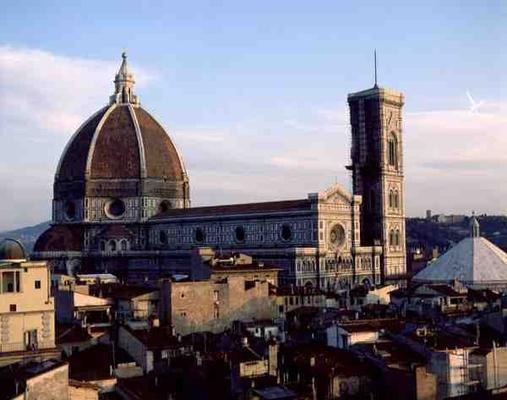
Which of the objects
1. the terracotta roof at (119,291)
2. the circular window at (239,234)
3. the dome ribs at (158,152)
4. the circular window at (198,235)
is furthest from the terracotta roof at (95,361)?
the dome ribs at (158,152)

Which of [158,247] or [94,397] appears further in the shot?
[158,247]

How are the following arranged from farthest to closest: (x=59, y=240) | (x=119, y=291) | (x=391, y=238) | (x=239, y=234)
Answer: (x=59, y=240) < (x=391, y=238) < (x=239, y=234) < (x=119, y=291)

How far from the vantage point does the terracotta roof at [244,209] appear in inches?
3164

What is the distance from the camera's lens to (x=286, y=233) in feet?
263

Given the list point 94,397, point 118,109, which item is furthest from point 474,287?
point 118,109

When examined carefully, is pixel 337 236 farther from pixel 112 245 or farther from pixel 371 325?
pixel 371 325

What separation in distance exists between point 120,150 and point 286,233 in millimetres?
28866

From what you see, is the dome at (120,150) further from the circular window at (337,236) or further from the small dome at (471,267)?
the small dome at (471,267)

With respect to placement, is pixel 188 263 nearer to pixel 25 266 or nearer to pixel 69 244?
pixel 69 244

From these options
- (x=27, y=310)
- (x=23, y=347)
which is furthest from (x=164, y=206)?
(x=23, y=347)

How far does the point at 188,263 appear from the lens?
85125mm

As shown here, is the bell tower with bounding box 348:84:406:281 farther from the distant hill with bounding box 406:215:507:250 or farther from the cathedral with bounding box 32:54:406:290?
the distant hill with bounding box 406:215:507:250

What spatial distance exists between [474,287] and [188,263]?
30.2 m

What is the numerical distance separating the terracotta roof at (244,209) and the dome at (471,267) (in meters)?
13.9
